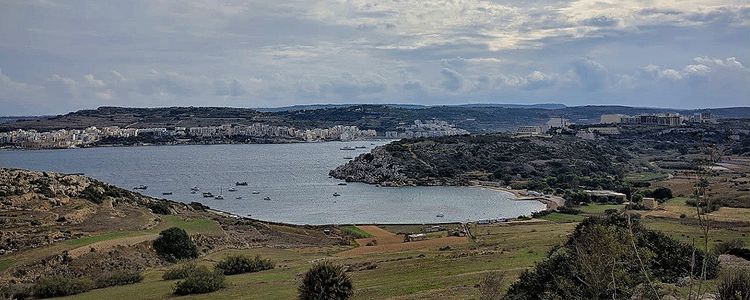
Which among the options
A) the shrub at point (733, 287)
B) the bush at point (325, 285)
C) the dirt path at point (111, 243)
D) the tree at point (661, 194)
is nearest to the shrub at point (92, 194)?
the dirt path at point (111, 243)

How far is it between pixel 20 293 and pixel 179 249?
9.97 metres

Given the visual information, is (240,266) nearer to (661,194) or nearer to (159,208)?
(159,208)

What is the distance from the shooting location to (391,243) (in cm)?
4056

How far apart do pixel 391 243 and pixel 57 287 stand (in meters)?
21.8

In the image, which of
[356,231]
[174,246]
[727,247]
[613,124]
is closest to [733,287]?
[727,247]

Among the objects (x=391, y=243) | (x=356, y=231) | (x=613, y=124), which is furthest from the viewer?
(x=613, y=124)

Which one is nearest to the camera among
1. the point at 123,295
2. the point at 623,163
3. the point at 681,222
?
the point at 123,295

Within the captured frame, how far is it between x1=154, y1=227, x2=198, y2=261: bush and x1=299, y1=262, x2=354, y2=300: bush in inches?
662

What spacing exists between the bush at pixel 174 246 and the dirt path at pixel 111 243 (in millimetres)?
725

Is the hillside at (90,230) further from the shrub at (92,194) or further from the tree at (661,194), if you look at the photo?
the tree at (661,194)

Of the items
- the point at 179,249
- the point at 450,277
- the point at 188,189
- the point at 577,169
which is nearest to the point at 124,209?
the point at 179,249

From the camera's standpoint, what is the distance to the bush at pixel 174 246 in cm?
3125

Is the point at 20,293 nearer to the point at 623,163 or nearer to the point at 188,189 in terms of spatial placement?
the point at 188,189

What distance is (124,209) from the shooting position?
1609 inches
